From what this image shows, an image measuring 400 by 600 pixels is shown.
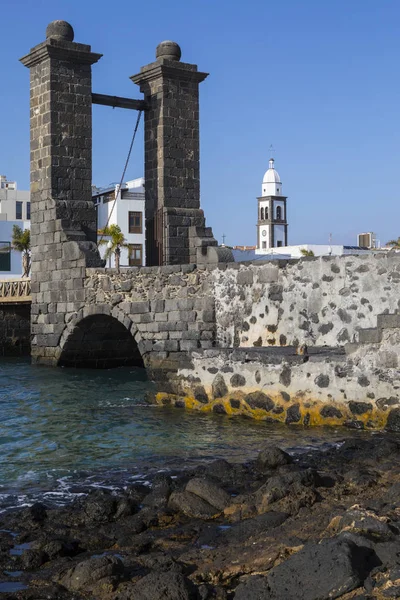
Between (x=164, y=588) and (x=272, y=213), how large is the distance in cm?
10200

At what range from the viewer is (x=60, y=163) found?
19.9 meters

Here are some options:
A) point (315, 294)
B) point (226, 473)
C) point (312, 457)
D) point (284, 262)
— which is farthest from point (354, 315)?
point (226, 473)

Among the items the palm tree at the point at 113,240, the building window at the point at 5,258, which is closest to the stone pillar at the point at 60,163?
the palm tree at the point at 113,240

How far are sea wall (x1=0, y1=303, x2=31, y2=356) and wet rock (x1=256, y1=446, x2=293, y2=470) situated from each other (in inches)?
709

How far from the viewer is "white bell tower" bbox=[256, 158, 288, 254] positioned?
106 m

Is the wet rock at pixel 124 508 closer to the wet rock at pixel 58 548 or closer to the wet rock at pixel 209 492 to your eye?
the wet rock at pixel 209 492

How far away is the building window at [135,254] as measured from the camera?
47875 millimetres

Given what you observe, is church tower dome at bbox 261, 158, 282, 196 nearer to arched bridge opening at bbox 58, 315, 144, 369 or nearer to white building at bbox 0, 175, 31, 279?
white building at bbox 0, 175, 31, 279

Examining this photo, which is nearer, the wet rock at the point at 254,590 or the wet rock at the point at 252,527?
the wet rock at the point at 254,590

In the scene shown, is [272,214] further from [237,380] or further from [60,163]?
[237,380]

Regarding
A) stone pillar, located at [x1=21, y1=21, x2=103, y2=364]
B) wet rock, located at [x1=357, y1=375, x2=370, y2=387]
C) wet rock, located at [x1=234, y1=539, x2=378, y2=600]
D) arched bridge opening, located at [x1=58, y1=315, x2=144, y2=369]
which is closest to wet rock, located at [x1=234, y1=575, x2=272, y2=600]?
wet rock, located at [x1=234, y1=539, x2=378, y2=600]

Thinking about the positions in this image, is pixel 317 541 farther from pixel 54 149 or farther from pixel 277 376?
pixel 54 149

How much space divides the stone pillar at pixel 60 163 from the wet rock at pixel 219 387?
27.0 ft

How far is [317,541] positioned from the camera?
5352 millimetres
